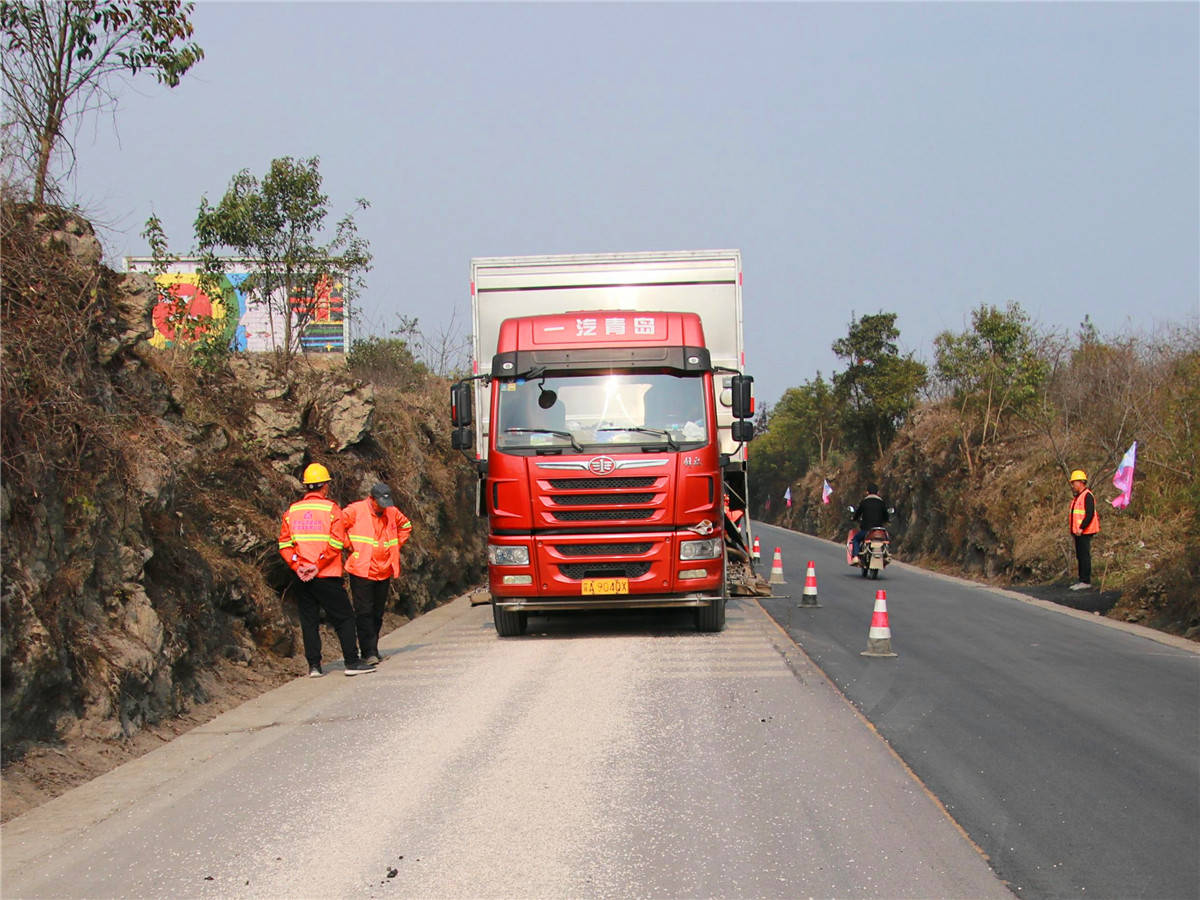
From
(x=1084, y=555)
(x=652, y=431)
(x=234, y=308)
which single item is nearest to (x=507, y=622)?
(x=652, y=431)

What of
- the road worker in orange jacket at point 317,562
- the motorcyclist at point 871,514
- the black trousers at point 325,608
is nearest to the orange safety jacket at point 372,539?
the road worker in orange jacket at point 317,562

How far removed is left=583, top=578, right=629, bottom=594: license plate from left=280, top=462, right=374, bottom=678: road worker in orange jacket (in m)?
2.38

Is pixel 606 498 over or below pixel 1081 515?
over

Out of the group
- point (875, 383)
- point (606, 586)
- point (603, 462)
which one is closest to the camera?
point (603, 462)

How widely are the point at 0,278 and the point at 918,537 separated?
105 ft

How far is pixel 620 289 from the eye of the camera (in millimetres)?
13656

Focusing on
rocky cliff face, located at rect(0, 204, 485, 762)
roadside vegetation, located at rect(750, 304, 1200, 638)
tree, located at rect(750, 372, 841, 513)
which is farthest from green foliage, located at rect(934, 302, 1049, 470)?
rocky cliff face, located at rect(0, 204, 485, 762)

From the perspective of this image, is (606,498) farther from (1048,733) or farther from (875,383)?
(875,383)

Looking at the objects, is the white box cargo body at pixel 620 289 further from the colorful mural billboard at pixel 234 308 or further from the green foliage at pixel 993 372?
the green foliage at pixel 993 372

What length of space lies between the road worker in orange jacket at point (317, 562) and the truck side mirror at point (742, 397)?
4381 millimetres

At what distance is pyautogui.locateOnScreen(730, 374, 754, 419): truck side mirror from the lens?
11.9m

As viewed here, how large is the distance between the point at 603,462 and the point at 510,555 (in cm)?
141

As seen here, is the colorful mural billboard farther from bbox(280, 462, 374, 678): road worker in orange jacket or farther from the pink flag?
the pink flag

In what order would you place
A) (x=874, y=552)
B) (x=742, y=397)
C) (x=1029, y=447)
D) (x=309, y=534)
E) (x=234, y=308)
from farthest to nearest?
(x=1029, y=447), (x=874, y=552), (x=234, y=308), (x=742, y=397), (x=309, y=534)
